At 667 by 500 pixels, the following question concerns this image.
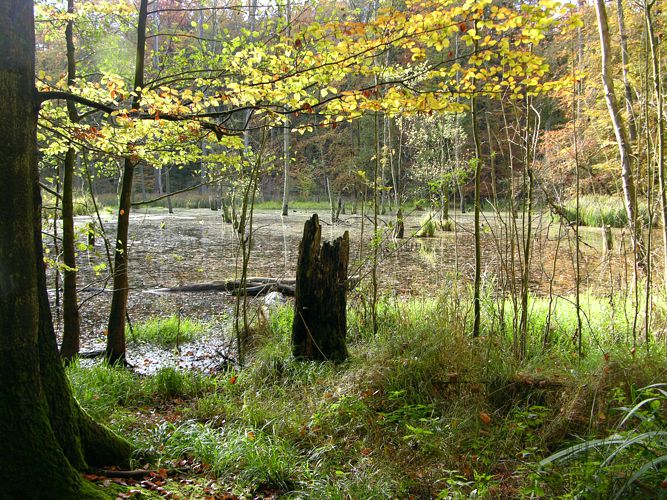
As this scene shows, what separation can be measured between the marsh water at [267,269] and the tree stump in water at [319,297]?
0.34 metres

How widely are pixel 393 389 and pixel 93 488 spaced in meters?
2.01

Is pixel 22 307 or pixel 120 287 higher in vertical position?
pixel 22 307

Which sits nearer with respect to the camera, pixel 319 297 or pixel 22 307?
pixel 22 307

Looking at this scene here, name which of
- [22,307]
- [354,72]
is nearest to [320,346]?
[354,72]

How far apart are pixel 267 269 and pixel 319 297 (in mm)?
5241

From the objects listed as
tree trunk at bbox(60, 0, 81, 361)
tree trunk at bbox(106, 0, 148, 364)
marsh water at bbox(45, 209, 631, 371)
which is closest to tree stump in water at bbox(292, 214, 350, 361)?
marsh water at bbox(45, 209, 631, 371)

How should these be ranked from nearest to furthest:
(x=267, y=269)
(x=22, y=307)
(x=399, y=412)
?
(x=22, y=307), (x=399, y=412), (x=267, y=269)

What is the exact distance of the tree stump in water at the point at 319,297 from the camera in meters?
4.58

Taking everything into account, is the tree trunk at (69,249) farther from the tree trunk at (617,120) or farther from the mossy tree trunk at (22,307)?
the tree trunk at (617,120)

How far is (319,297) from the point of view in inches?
Result: 182

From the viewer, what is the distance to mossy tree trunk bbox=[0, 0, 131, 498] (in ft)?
6.38

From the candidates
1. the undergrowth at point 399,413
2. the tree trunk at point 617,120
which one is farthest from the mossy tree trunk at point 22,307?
the tree trunk at point 617,120

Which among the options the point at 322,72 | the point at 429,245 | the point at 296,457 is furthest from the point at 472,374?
the point at 429,245

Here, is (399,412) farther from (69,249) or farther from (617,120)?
(617,120)
